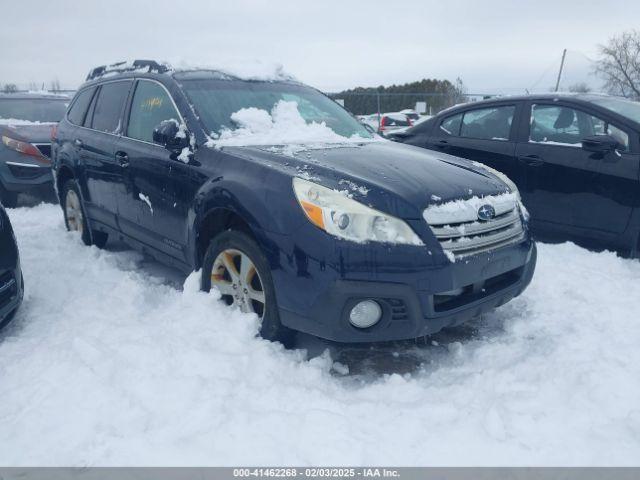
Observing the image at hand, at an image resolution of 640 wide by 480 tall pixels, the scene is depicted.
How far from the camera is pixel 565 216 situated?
479cm

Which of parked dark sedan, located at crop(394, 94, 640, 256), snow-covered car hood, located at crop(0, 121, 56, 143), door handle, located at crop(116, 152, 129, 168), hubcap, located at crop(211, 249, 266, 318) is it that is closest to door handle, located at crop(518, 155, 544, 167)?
parked dark sedan, located at crop(394, 94, 640, 256)

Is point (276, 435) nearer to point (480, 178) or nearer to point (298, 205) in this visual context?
point (298, 205)

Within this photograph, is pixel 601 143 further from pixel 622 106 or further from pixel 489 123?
pixel 489 123

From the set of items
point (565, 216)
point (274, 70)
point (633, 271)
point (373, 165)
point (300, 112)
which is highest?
point (274, 70)

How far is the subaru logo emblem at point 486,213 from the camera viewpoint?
289 centimetres

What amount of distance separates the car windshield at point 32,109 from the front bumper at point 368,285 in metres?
7.33

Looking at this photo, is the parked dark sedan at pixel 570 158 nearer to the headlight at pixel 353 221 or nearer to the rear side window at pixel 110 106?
the headlight at pixel 353 221

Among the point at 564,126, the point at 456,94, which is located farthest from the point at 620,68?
the point at 564,126

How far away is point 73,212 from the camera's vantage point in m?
5.61

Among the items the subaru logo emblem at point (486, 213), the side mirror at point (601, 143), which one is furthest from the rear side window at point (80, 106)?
the side mirror at point (601, 143)

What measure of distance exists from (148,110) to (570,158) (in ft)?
12.3
